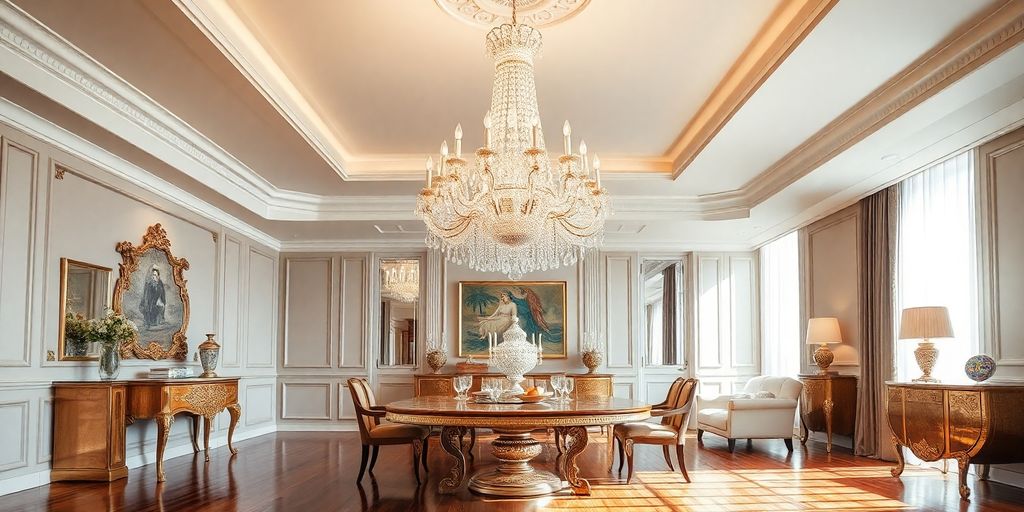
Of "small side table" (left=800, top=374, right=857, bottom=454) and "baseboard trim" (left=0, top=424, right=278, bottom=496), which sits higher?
"small side table" (left=800, top=374, right=857, bottom=454)

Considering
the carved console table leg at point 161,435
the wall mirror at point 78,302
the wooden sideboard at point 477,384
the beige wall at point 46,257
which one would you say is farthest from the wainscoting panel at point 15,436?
the wooden sideboard at point 477,384

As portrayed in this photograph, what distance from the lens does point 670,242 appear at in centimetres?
1078

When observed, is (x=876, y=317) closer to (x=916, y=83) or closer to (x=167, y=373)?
(x=916, y=83)

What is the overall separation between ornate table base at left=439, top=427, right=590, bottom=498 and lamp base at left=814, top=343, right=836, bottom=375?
142 inches

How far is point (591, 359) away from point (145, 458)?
536 cm

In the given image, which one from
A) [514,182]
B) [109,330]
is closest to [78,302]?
[109,330]

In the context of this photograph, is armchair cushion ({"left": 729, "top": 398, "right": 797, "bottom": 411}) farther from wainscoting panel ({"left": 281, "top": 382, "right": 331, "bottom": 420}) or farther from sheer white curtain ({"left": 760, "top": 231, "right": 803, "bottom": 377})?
wainscoting panel ({"left": 281, "top": 382, "right": 331, "bottom": 420})

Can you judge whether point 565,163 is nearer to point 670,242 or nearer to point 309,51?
point 309,51

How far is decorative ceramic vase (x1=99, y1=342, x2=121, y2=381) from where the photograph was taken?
240 inches

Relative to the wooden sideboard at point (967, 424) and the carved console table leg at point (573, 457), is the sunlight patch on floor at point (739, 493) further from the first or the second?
the wooden sideboard at point (967, 424)

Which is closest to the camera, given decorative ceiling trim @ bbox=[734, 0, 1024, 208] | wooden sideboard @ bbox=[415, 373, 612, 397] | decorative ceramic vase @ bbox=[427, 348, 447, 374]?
decorative ceiling trim @ bbox=[734, 0, 1024, 208]

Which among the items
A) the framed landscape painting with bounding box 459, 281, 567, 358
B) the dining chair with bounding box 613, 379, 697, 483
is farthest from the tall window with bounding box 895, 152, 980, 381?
the framed landscape painting with bounding box 459, 281, 567, 358

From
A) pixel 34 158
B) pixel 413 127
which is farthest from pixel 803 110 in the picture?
pixel 34 158

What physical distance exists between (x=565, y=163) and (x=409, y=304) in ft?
19.4
